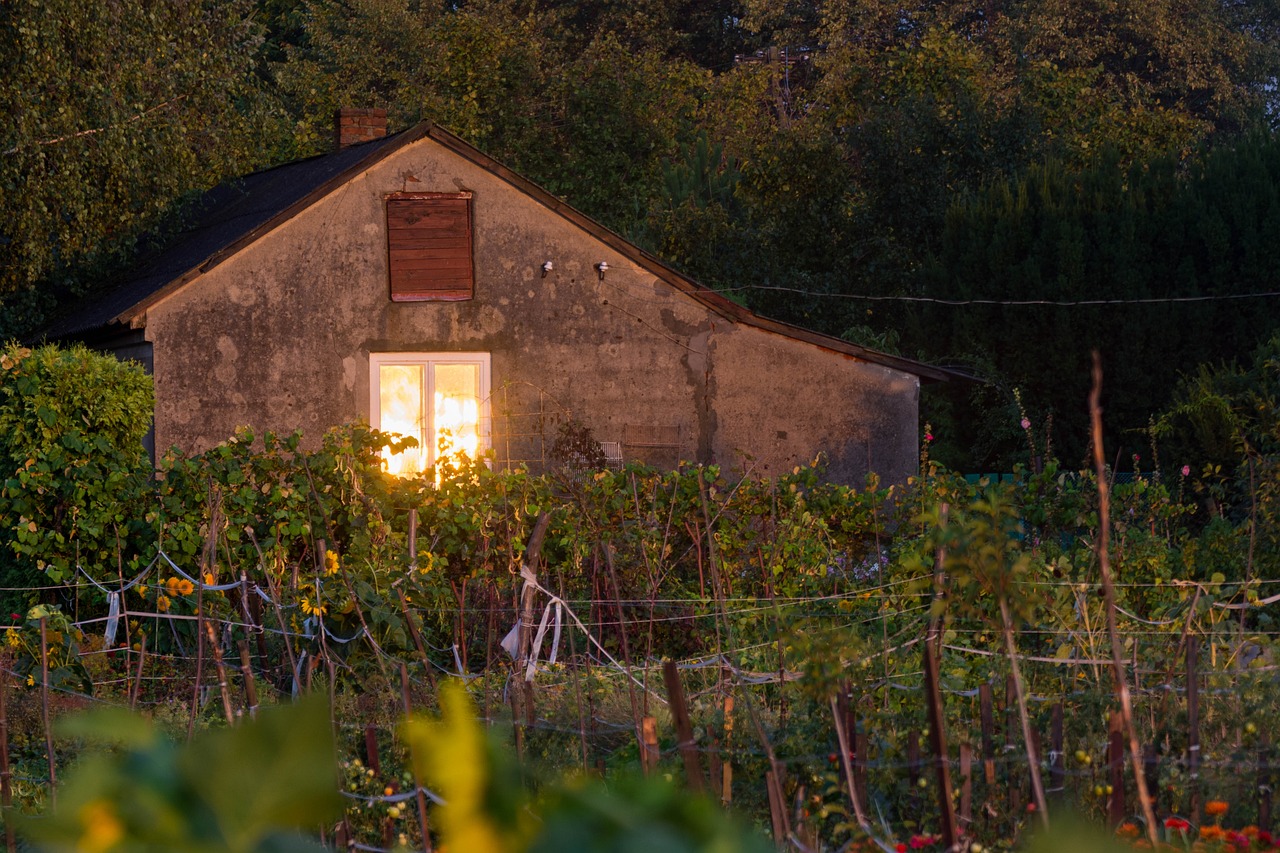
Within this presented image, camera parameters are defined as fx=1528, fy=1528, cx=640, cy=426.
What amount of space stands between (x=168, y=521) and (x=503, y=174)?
5.73 meters

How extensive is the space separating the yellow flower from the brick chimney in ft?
56.8

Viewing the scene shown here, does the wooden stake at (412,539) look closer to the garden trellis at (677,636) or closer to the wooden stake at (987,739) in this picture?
the garden trellis at (677,636)

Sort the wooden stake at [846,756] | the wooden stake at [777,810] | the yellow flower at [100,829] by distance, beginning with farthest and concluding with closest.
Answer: the wooden stake at [777,810] → the wooden stake at [846,756] → the yellow flower at [100,829]

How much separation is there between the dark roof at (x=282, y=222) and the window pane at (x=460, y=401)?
6.01ft

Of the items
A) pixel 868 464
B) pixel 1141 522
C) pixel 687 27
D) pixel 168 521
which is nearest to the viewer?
pixel 168 521

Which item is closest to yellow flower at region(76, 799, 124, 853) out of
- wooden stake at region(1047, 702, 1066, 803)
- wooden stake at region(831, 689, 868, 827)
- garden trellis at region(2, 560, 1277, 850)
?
garden trellis at region(2, 560, 1277, 850)

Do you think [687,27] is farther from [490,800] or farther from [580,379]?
[490,800]

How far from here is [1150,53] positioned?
3509 cm

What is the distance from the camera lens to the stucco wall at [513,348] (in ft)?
45.2

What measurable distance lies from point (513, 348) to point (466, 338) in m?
0.47

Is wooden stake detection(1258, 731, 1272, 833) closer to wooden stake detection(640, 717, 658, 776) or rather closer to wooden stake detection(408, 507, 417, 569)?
wooden stake detection(640, 717, 658, 776)

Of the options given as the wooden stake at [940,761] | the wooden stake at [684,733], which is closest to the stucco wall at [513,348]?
the wooden stake at [684,733]

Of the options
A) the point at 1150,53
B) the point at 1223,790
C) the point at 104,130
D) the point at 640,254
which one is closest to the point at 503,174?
the point at 640,254

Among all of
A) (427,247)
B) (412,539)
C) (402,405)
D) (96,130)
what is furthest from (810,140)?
(412,539)
